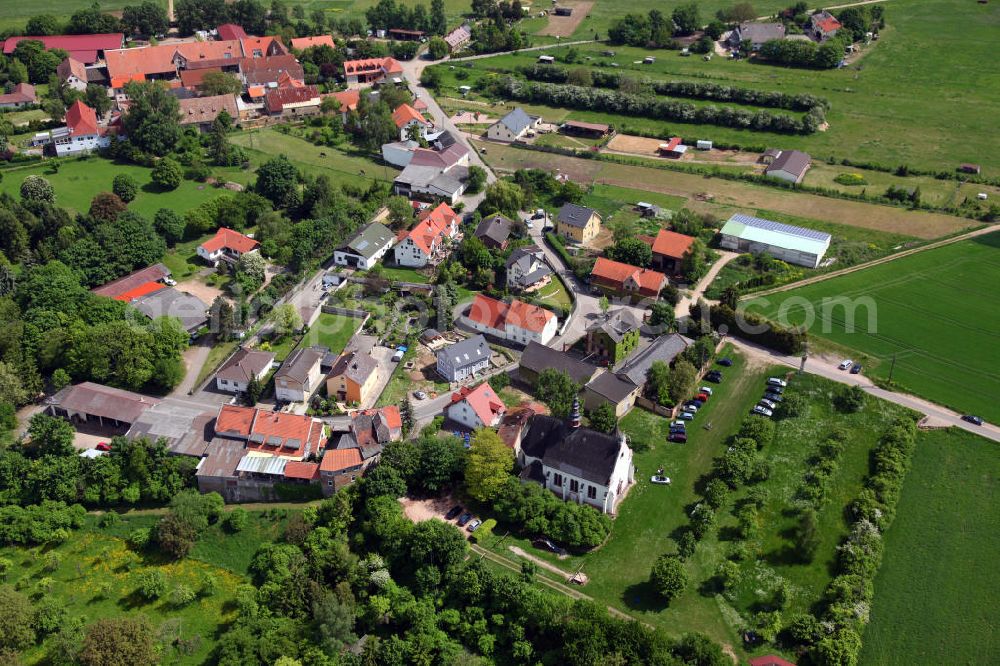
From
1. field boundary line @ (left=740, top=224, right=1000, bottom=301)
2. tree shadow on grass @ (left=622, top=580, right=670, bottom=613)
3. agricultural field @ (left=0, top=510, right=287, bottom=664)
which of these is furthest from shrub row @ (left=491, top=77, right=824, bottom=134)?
agricultural field @ (left=0, top=510, right=287, bottom=664)

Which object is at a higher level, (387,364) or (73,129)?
(73,129)

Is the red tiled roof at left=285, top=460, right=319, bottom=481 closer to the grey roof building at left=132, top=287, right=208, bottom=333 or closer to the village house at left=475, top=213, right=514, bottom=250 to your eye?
the grey roof building at left=132, top=287, right=208, bottom=333

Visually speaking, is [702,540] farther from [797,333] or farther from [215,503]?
[215,503]

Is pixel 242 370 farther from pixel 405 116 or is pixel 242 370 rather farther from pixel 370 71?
pixel 370 71

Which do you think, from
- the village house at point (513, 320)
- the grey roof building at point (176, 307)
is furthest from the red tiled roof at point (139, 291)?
the village house at point (513, 320)

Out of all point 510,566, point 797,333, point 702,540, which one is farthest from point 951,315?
point 510,566

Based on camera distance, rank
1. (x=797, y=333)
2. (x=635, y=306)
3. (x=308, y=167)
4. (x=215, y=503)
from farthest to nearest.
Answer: (x=308, y=167) < (x=635, y=306) < (x=797, y=333) < (x=215, y=503)
